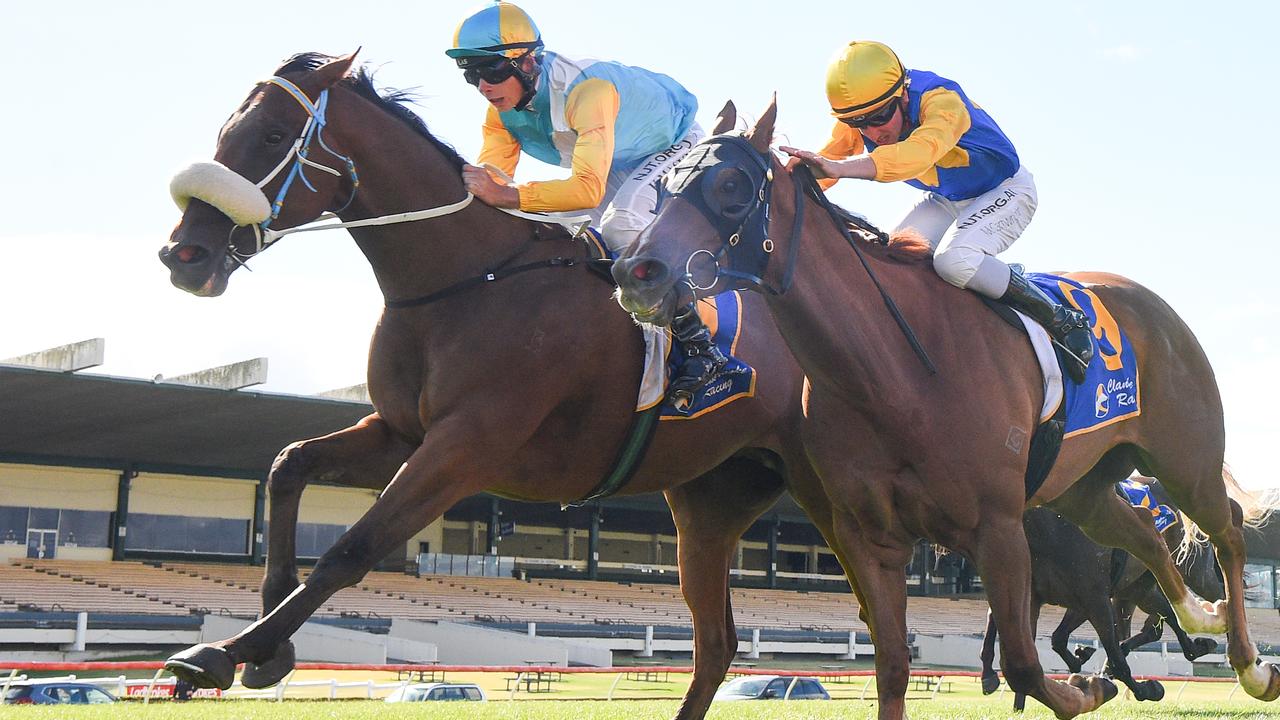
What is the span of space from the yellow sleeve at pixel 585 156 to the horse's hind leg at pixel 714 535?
168 centimetres

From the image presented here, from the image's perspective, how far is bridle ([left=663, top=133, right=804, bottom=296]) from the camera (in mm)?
4297

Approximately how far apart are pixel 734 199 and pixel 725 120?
1.65ft

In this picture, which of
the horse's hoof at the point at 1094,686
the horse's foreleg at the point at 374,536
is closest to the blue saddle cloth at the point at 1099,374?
the horse's hoof at the point at 1094,686

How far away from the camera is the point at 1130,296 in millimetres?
6410

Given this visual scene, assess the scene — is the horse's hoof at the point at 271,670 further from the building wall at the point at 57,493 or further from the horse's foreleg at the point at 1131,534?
the building wall at the point at 57,493

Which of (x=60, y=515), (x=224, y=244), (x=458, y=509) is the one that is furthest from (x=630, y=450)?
(x=458, y=509)

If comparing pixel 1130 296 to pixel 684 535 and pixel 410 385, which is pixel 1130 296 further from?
pixel 410 385

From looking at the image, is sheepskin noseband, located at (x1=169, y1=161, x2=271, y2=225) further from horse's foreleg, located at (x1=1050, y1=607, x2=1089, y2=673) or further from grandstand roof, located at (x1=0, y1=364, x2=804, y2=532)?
grandstand roof, located at (x1=0, y1=364, x2=804, y2=532)

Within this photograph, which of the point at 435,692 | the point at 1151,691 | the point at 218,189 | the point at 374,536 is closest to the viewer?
the point at 374,536

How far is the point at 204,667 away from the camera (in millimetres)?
3744

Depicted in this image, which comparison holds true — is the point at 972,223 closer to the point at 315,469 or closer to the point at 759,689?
the point at 315,469

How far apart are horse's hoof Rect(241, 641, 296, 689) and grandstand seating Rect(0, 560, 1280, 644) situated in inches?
937

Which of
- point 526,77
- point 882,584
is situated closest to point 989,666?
point 882,584

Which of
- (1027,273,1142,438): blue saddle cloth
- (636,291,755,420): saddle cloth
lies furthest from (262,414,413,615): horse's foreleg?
(1027,273,1142,438): blue saddle cloth
